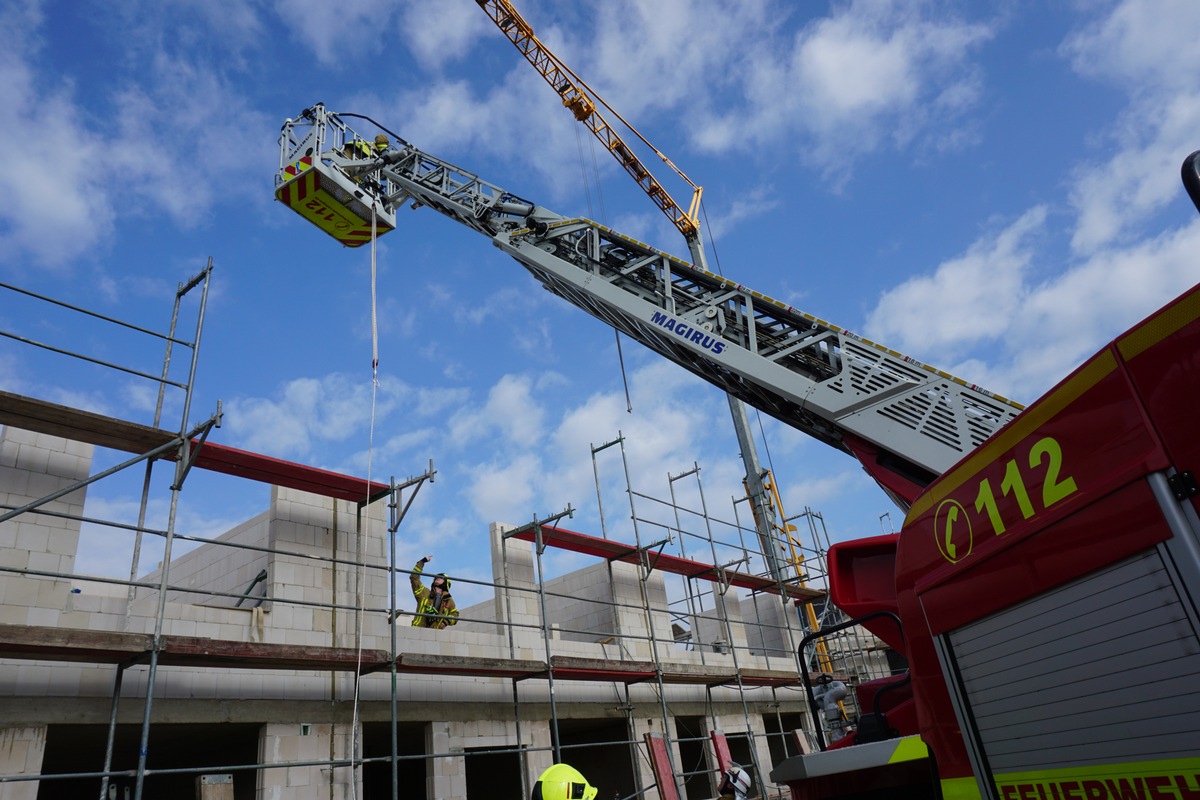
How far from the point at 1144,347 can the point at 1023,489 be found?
0.69m

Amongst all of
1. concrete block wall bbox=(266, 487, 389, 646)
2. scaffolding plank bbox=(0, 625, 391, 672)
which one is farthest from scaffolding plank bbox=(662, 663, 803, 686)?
scaffolding plank bbox=(0, 625, 391, 672)

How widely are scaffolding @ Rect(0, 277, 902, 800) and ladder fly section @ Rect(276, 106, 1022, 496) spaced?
305cm

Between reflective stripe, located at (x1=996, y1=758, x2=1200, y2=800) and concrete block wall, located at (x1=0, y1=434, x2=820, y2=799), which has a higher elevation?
concrete block wall, located at (x1=0, y1=434, x2=820, y2=799)

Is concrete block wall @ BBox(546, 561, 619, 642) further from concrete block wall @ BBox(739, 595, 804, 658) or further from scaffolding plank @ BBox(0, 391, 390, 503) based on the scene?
scaffolding plank @ BBox(0, 391, 390, 503)

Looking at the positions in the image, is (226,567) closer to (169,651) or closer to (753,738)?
(169,651)

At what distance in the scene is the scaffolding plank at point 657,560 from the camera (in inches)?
513

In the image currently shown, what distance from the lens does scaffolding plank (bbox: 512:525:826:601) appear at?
13031mm

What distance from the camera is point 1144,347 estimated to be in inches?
96.8

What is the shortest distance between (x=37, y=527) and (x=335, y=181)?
5.26 metres

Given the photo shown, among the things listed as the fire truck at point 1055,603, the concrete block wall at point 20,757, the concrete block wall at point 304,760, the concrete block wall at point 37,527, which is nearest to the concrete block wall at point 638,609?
the concrete block wall at point 304,760

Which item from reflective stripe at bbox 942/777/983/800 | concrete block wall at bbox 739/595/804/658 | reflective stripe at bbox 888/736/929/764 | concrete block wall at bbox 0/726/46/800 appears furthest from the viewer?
concrete block wall at bbox 739/595/804/658

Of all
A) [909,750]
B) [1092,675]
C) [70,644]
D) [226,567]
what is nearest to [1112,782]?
[1092,675]

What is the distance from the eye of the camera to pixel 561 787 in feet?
12.1

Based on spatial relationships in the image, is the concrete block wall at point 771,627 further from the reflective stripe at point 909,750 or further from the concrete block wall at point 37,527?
the reflective stripe at point 909,750
